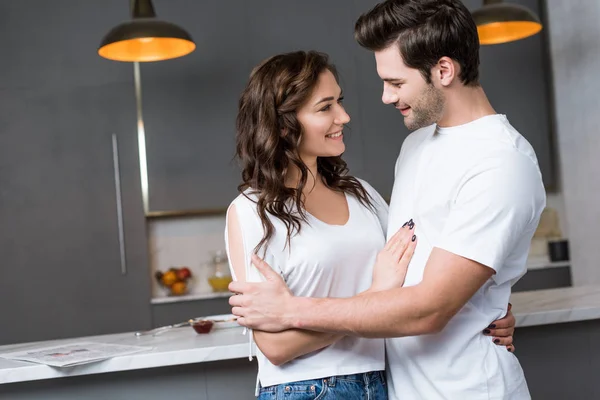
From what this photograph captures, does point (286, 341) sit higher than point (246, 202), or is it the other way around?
point (246, 202)

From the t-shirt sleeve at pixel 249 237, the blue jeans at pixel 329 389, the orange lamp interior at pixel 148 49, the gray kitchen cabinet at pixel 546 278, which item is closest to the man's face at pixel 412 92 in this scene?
the t-shirt sleeve at pixel 249 237

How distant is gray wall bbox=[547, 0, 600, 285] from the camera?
4.05m

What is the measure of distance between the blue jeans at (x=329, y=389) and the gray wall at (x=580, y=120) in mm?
2665

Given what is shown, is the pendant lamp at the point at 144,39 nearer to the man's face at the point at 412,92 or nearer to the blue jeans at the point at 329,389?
the man's face at the point at 412,92

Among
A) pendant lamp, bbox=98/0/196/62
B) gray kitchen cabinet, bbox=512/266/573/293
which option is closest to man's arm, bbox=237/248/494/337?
pendant lamp, bbox=98/0/196/62

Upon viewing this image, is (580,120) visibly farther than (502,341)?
Yes

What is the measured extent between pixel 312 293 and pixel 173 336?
0.85 meters

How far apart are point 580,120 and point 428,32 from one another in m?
2.82

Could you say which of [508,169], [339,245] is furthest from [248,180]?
[508,169]

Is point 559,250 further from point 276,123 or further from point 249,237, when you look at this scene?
point 249,237

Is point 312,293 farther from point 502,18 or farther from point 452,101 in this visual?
point 502,18

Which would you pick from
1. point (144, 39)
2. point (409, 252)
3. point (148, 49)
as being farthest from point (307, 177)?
point (148, 49)

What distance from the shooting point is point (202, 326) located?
247 cm

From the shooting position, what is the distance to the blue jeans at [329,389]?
1788 mm
